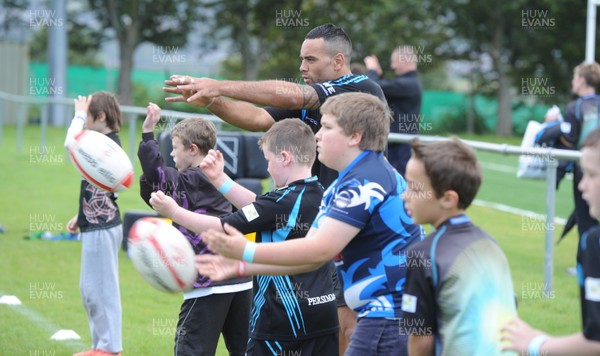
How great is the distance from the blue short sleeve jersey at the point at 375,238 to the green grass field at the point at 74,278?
3.13 metres

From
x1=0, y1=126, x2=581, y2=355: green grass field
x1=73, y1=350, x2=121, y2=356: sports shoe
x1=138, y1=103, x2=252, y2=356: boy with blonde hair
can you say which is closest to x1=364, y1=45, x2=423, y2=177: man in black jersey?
x1=0, y1=126, x2=581, y2=355: green grass field

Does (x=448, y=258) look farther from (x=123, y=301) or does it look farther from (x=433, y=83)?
(x=433, y=83)

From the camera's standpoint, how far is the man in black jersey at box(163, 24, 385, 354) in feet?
16.2

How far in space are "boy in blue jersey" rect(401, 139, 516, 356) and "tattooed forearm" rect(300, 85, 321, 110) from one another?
176 cm

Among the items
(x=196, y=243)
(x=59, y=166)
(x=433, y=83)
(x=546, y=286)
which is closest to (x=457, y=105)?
(x=433, y=83)

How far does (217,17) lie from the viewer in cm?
4269

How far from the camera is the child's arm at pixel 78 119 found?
5664 mm

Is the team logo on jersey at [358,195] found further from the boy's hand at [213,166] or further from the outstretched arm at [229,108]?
the outstretched arm at [229,108]

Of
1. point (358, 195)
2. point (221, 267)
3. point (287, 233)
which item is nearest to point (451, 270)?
point (358, 195)

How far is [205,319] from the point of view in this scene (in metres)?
5.38

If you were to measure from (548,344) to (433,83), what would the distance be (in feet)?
162

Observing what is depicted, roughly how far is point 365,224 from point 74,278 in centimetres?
620

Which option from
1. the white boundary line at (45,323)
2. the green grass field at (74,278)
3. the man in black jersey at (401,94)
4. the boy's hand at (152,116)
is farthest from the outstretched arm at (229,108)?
the man in black jersey at (401,94)

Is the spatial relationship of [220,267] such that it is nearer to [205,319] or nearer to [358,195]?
[358,195]
